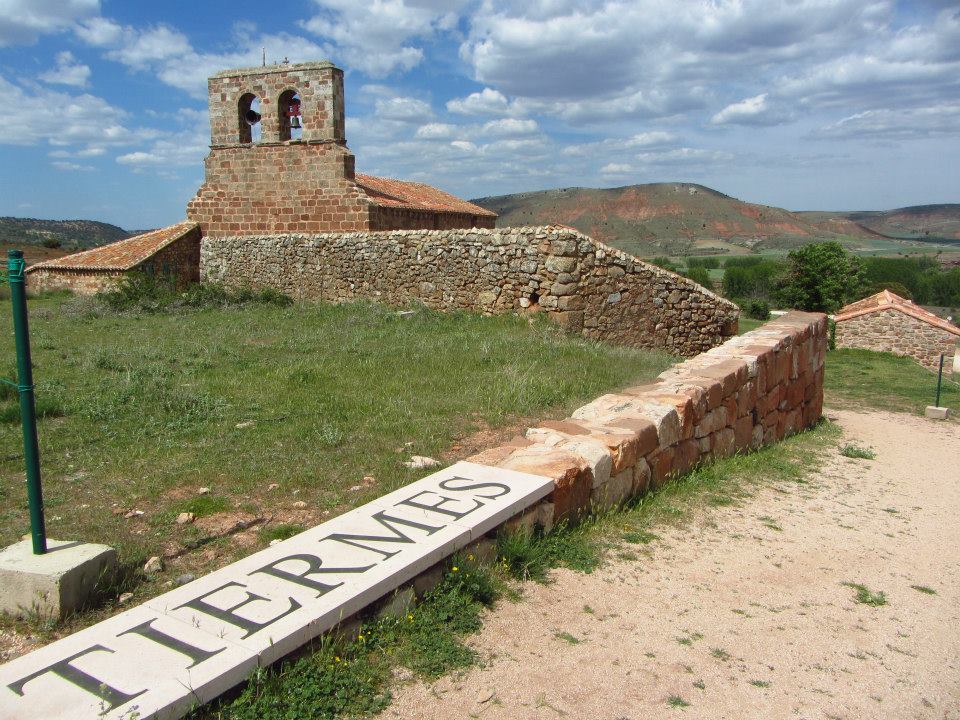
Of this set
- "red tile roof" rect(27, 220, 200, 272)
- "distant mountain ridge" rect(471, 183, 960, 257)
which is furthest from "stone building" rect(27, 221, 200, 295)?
"distant mountain ridge" rect(471, 183, 960, 257)

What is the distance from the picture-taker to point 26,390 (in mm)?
3037

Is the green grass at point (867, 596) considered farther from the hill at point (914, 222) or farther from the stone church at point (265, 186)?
the hill at point (914, 222)

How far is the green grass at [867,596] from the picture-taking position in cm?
376

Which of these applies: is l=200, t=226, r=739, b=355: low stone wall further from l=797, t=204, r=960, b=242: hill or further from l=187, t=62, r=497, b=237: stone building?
l=797, t=204, r=960, b=242: hill

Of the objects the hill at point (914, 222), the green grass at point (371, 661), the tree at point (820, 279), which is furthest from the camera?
the hill at point (914, 222)

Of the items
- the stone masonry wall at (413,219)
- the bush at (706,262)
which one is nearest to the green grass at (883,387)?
the stone masonry wall at (413,219)

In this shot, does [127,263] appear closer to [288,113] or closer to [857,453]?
[288,113]

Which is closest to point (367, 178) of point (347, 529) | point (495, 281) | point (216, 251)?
point (216, 251)

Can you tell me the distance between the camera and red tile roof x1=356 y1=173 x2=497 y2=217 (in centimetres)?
1688

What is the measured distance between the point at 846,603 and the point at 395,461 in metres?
2.80

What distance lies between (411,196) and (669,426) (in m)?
15.2

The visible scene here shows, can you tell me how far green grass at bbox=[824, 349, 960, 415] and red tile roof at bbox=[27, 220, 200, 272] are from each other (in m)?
14.4

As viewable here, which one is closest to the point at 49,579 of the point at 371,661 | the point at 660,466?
the point at 371,661

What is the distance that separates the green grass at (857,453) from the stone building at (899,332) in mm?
20820
